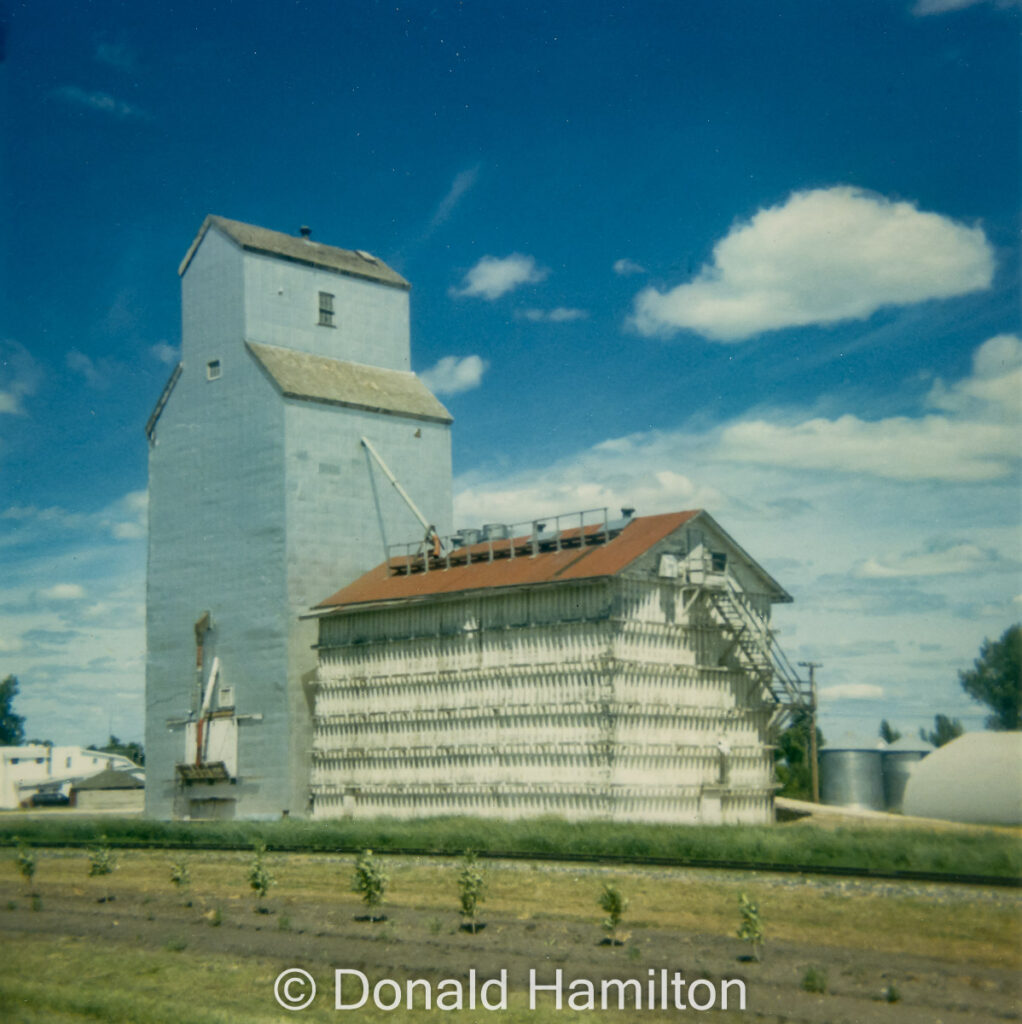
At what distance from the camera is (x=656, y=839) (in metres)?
32.2

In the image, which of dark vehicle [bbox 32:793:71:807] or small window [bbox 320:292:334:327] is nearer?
small window [bbox 320:292:334:327]

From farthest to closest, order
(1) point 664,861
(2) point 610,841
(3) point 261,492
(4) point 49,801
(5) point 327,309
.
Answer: (4) point 49,801, (5) point 327,309, (3) point 261,492, (2) point 610,841, (1) point 664,861

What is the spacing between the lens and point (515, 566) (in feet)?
143

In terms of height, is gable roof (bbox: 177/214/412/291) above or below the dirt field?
above

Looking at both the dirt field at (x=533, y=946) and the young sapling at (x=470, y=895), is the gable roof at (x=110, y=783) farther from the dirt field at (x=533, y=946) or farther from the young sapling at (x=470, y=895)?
Result: the young sapling at (x=470, y=895)

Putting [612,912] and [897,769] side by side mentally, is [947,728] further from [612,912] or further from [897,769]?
[612,912]

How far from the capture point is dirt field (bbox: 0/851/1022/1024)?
16891 millimetres

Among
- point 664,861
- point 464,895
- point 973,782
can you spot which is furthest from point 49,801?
point 464,895

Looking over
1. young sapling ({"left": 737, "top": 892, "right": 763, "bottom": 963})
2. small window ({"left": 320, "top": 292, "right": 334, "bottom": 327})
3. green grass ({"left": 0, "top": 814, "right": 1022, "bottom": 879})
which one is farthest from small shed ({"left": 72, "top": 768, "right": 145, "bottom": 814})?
young sapling ({"left": 737, "top": 892, "right": 763, "bottom": 963})

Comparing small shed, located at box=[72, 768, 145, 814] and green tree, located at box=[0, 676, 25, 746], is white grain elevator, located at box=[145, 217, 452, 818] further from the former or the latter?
green tree, located at box=[0, 676, 25, 746]

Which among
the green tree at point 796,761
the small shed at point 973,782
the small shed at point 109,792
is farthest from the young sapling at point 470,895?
the small shed at point 109,792

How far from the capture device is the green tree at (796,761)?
44.6 m

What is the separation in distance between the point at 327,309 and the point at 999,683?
108ft

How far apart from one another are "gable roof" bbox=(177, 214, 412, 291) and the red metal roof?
48.7 feet
